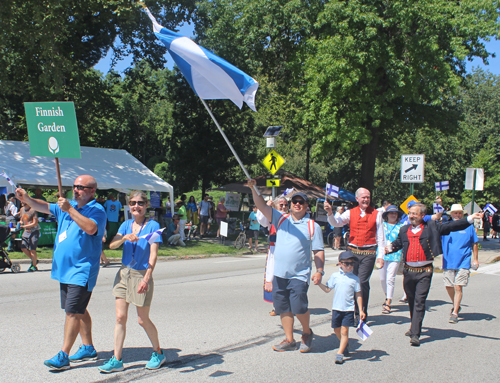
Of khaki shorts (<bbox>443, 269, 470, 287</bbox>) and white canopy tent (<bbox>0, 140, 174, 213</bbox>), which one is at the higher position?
white canopy tent (<bbox>0, 140, 174, 213</bbox>)

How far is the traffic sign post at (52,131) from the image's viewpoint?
5.06 m

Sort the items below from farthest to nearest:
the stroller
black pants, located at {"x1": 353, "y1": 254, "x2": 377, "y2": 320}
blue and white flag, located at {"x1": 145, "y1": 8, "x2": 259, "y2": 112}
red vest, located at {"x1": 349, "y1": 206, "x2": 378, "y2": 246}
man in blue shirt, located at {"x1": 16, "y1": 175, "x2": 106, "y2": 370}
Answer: the stroller → red vest, located at {"x1": 349, "y1": 206, "x2": 378, "y2": 246} → black pants, located at {"x1": 353, "y1": 254, "x2": 377, "y2": 320} → blue and white flag, located at {"x1": 145, "y1": 8, "x2": 259, "y2": 112} → man in blue shirt, located at {"x1": 16, "y1": 175, "x2": 106, "y2": 370}

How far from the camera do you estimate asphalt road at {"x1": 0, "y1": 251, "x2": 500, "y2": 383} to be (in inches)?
193

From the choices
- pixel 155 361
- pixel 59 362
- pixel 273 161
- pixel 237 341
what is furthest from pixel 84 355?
pixel 273 161

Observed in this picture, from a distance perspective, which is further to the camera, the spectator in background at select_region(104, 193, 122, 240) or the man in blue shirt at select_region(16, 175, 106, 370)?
the spectator in background at select_region(104, 193, 122, 240)

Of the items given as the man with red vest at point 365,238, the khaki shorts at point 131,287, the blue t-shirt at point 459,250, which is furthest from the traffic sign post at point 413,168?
the khaki shorts at point 131,287

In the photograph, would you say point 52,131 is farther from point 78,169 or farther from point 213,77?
point 78,169

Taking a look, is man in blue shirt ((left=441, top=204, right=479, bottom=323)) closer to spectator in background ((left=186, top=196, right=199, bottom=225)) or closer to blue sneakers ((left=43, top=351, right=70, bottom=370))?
blue sneakers ((left=43, top=351, right=70, bottom=370))

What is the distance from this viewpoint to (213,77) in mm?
6207

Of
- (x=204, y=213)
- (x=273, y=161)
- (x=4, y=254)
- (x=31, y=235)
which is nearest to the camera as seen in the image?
(x=4, y=254)

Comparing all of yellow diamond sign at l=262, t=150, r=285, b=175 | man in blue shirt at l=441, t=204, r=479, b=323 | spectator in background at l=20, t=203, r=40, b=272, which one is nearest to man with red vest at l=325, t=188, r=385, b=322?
man in blue shirt at l=441, t=204, r=479, b=323

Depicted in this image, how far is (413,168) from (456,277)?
5811 millimetres

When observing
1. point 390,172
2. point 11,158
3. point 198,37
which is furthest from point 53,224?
point 390,172

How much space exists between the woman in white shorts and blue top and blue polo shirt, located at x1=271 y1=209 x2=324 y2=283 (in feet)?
4.81
